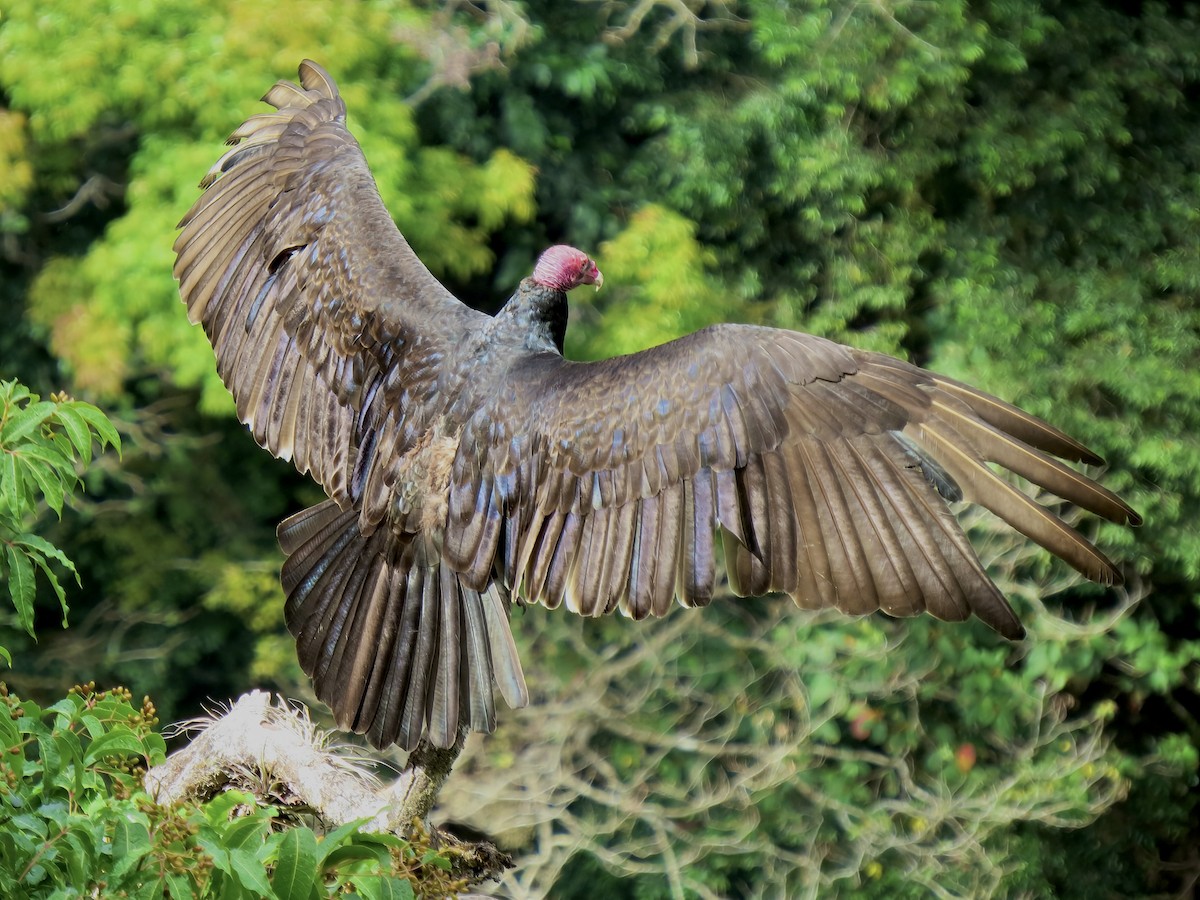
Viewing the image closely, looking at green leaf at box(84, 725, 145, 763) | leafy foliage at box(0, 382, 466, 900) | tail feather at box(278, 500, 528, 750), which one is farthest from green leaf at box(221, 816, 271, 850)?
tail feather at box(278, 500, 528, 750)

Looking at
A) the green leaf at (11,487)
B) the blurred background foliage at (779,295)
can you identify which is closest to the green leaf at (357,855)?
the green leaf at (11,487)

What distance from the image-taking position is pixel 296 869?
4.16 ft

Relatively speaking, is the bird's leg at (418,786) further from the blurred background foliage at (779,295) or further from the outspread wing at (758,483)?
the blurred background foliage at (779,295)

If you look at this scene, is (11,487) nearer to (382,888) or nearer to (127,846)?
(127,846)

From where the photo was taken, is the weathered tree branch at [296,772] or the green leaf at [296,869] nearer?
the green leaf at [296,869]

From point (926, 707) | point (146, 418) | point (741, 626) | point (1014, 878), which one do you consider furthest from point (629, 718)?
point (146, 418)

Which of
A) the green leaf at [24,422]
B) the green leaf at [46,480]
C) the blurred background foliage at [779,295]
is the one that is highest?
the green leaf at [24,422]

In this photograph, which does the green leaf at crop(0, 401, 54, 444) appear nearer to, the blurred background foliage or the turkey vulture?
the turkey vulture

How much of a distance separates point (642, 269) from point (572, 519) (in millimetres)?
3935

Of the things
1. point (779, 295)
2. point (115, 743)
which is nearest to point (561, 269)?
point (115, 743)

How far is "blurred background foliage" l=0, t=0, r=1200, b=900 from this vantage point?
5.61 m

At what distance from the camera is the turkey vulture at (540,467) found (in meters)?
2.16

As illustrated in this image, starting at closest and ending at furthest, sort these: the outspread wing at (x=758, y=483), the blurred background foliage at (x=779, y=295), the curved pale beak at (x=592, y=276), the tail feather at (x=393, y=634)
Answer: the outspread wing at (x=758, y=483)
the tail feather at (x=393, y=634)
the curved pale beak at (x=592, y=276)
the blurred background foliage at (x=779, y=295)

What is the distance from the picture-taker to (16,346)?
7523 mm
